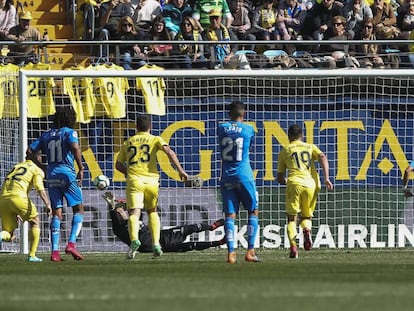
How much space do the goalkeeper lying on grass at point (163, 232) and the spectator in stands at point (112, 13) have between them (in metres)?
5.07

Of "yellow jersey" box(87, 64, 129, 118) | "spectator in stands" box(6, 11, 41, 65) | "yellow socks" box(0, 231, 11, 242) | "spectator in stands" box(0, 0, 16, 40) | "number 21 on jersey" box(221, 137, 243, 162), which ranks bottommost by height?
"yellow socks" box(0, 231, 11, 242)

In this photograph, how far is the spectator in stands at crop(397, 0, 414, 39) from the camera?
25.4 meters

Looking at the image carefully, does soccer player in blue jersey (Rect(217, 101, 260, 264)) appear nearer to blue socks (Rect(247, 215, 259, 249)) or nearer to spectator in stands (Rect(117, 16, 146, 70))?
blue socks (Rect(247, 215, 259, 249))

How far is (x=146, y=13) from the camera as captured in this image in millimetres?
24844

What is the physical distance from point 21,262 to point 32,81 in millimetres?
5667

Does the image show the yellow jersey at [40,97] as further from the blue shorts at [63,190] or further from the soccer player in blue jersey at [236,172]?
the soccer player in blue jersey at [236,172]

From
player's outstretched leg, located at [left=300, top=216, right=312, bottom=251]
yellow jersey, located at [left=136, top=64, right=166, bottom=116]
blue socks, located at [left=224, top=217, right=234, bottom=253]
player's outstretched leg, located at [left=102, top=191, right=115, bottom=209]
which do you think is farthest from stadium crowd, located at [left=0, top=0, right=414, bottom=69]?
blue socks, located at [left=224, top=217, right=234, bottom=253]

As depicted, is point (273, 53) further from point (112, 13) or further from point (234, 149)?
point (234, 149)

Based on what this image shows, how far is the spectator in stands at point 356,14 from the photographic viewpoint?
25.0m

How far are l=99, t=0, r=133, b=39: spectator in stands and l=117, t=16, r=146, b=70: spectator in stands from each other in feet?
0.61

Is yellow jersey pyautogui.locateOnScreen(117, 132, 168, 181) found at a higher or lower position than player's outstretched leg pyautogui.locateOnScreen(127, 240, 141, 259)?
higher

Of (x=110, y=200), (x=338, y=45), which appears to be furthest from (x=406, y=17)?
(x=110, y=200)

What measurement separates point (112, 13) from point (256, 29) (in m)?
2.89

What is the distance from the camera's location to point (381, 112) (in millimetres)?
22750
